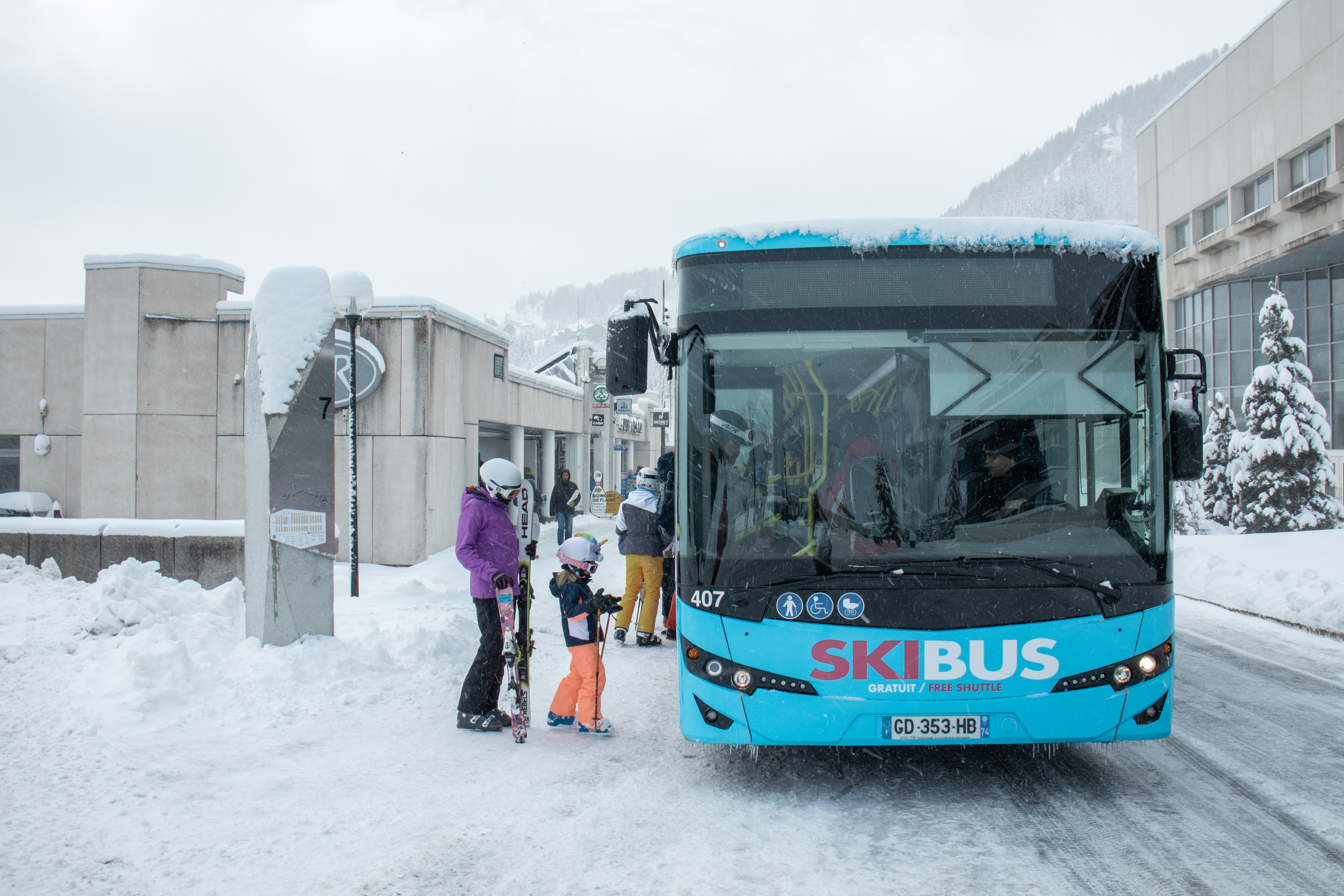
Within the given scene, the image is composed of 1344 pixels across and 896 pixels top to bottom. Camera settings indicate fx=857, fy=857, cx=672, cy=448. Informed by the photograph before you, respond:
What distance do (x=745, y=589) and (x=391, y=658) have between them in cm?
358

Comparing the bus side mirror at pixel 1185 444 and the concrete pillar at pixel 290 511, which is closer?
the bus side mirror at pixel 1185 444

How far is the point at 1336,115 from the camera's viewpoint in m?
28.1

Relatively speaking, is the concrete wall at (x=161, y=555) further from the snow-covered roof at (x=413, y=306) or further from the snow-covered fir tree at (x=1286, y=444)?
the snow-covered fir tree at (x=1286, y=444)

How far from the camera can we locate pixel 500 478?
219 inches

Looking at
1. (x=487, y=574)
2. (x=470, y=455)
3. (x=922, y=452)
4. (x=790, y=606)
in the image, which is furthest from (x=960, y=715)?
(x=470, y=455)

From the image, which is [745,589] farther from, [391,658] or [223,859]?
[391,658]

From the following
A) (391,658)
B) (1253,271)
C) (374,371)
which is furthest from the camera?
(1253,271)

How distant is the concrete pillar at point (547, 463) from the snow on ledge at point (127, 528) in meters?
13.4

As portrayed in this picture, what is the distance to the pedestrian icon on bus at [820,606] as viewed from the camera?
4.26m

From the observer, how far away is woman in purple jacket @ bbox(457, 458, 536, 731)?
5504 millimetres

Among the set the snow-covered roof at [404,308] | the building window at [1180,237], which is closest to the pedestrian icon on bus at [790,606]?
the snow-covered roof at [404,308]

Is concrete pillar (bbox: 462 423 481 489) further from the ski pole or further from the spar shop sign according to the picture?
the spar shop sign

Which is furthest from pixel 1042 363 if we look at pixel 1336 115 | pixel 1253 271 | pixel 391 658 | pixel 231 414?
pixel 1253 271

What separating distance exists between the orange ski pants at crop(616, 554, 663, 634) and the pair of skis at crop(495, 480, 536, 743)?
2.51m
